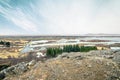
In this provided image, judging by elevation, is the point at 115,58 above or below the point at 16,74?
above

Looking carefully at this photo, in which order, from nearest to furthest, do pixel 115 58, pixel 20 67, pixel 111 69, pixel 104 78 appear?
1. pixel 104 78
2. pixel 111 69
3. pixel 115 58
4. pixel 20 67

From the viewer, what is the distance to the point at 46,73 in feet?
66.6

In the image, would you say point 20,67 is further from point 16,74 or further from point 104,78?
point 104,78

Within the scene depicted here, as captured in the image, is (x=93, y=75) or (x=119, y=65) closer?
(x=93, y=75)

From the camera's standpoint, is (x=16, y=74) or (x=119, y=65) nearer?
(x=119, y=65)

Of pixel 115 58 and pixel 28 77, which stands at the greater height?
pixel 115 58

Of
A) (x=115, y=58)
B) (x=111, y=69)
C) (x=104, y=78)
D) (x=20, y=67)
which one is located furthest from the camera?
(x=20, y=67)

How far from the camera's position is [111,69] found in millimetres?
19859

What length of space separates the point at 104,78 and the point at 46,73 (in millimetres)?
5733

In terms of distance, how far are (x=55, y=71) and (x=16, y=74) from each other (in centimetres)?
544

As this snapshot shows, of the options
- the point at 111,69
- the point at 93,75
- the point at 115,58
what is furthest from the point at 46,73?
the point at 115,58

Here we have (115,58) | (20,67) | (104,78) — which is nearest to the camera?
(104,78)

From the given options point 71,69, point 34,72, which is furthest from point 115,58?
point 34,72

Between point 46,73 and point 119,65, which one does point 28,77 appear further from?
point 119,65
